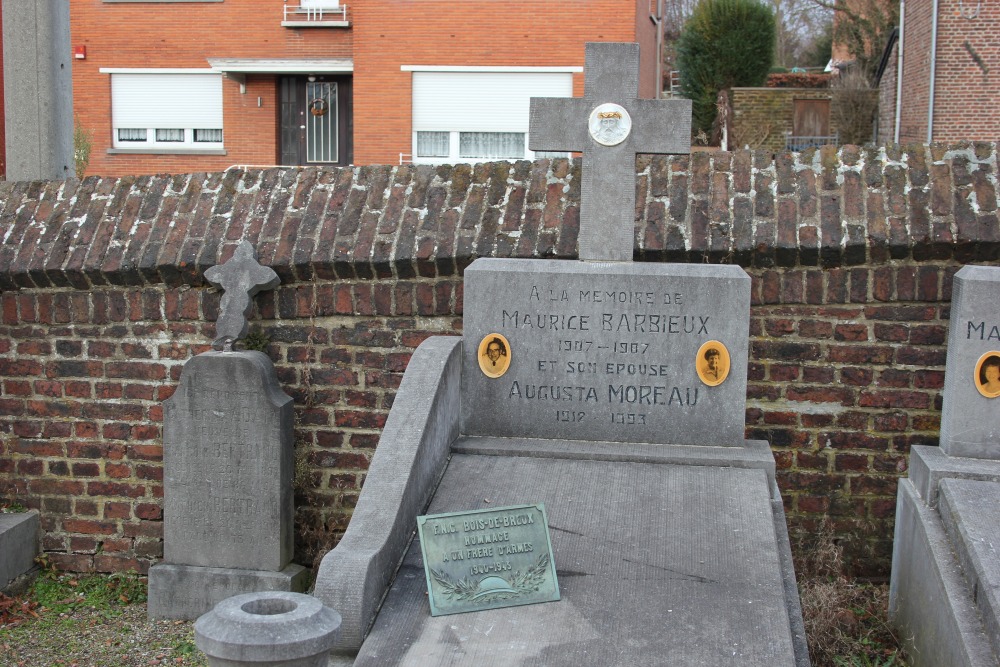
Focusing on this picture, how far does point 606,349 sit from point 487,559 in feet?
4.76

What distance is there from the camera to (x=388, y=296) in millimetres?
5906

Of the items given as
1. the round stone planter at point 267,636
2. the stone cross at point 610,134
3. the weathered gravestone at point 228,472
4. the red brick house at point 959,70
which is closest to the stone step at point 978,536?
the stone cross at point 610,134

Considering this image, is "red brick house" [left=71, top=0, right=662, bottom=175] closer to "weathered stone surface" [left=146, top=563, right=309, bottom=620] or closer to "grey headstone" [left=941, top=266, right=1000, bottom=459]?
"weathered stone surface" [left=146, top=563, right=309, bottom=620]

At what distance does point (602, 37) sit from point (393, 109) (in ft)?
14.7

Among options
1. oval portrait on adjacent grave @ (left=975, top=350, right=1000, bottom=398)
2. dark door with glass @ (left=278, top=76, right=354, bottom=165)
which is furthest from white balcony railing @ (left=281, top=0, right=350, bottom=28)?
oval portrait on adjacent grave @ (left=975, top=350, right=1000, bottom=398)

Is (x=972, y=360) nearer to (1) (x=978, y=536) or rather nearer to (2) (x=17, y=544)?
(1) (x=978, y=536)

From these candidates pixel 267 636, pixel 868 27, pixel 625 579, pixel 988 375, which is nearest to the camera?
pixel 267 636

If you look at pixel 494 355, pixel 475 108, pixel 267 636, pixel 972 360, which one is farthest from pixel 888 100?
pixel 267 636

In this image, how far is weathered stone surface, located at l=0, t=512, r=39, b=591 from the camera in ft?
19.9

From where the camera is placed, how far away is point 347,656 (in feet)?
12.3

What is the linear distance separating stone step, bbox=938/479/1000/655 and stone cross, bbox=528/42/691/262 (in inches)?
73.5

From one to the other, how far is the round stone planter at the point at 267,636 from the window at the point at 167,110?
72.5 feet

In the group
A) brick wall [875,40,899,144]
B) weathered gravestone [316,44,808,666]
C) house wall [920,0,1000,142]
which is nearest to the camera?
weathered gravestone [316,44,808,666]

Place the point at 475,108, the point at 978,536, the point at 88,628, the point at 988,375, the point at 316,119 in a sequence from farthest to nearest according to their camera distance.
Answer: the point at 316,119 < the point at 475,108 < the point at 88,628 < the point at 988,375 < the point at 978,536
